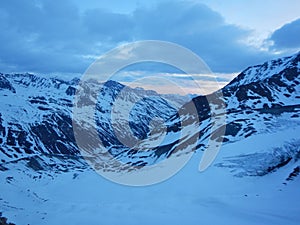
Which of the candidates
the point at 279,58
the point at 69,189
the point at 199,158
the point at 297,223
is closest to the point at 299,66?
the point at 279,58

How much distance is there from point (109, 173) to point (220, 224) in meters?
54.7

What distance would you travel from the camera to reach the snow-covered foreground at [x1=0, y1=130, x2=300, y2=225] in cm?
3916

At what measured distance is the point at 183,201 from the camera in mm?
46844

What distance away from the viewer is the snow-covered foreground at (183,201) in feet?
128

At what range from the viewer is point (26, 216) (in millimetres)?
52438

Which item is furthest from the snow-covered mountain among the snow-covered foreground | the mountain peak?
the mountain peak

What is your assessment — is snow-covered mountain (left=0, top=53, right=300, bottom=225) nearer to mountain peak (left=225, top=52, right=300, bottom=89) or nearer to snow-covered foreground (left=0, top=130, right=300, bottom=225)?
snow-covered foreground (left=0, top=130, right=300, bottom=225)

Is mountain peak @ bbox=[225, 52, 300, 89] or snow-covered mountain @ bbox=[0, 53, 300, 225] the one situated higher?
mountain peak @ bbox=[225, 52, 300, 89]

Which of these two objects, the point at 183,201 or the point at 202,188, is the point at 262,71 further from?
the point at 183,201

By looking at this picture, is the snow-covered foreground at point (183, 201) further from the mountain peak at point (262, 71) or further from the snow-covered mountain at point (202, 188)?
the mountain peak at point (262, 71)

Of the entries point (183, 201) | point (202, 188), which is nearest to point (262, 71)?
point (202, 188)

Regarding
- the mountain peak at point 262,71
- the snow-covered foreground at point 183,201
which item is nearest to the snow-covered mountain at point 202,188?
the snow-covered foreground at point 183,201

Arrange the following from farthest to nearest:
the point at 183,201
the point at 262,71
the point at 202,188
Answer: the point at 262,71
the point at 202,188
the point at 183,201

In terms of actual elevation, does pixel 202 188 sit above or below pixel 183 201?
above
